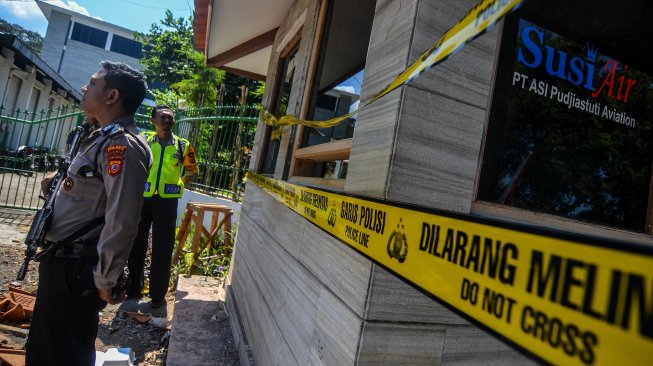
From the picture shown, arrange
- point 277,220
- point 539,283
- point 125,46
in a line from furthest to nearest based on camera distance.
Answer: point 125,46
point 277,220
point 539,283

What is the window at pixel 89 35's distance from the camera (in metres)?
29.6

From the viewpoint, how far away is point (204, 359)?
312 cm

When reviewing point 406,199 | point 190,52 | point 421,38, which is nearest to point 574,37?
point 421,38

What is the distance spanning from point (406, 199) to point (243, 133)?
6.13 m

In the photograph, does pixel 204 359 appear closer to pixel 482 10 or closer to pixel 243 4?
pixel 482 10

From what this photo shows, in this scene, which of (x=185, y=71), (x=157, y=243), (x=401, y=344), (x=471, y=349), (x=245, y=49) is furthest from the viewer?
(x=185, y=71)

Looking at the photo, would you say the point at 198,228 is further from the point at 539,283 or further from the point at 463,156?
the point at 539,283

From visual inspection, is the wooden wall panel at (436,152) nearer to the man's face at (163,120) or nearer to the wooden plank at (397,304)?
the wooden plank at (397,304)

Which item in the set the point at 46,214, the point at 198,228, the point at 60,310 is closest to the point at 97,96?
the point at 46,214

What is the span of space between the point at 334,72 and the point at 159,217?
8.95 ft

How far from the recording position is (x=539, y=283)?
0.59 m

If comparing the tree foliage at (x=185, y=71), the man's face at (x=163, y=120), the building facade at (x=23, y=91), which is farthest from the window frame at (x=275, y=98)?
the building facade at (x=23, y=91)

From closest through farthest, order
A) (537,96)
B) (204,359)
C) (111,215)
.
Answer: (537,96) → (111,215) → (204,359)

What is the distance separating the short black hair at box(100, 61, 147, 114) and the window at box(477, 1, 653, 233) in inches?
85.4
